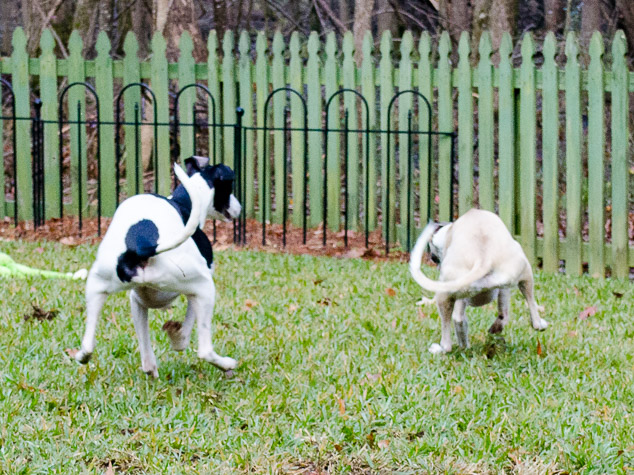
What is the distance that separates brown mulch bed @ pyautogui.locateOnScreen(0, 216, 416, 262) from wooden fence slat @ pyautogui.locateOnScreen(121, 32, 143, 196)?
0.56 meters

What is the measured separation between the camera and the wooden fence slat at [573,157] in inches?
331

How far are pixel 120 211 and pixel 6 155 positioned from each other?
443 inches

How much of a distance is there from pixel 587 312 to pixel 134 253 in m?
3.62

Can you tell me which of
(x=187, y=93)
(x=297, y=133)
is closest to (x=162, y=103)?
(x=187, y=93)

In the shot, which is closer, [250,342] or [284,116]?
[250,342]

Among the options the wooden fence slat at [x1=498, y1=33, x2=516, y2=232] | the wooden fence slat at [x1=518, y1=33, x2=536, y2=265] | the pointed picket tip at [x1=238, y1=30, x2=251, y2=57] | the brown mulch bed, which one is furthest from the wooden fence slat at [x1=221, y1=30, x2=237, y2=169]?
the wooden fence slat at [x1=518, y1=33, x2=536, y2=265]

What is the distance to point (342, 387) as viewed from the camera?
454cm

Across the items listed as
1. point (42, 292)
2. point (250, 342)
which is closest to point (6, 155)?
point (42, 292)

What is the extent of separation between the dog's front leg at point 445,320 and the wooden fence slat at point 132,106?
17.1 feet

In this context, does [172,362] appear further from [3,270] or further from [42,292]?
[3,270]

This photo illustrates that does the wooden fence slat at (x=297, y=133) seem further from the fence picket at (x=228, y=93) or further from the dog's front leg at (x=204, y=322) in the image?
the dog's front leg at (x=204, y=322)

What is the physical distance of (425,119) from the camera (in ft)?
31.1

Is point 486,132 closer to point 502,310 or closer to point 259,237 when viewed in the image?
point 259,237

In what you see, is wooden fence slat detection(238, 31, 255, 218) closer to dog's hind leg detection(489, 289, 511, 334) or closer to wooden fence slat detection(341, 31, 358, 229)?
wooden fence slat detection(341, 31, 358, 229)
